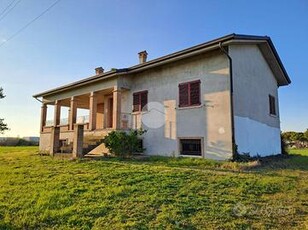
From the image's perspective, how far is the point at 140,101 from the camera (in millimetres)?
15672

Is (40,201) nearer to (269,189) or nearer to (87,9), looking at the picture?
(269,189)

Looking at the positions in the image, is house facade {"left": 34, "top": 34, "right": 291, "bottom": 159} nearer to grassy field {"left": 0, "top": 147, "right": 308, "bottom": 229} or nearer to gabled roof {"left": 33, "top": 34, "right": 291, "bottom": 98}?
gabled roof {"left": 33, "top": 34, "right": 291, "bottom": 98}

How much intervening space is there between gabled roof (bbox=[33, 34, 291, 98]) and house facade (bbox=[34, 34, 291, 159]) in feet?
0.14

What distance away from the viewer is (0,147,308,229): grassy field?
4.81 m

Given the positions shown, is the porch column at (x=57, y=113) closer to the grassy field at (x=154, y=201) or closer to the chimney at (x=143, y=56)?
the chimney at (x=143, y=56)

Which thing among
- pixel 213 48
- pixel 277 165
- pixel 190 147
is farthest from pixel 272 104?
pixel 213 48

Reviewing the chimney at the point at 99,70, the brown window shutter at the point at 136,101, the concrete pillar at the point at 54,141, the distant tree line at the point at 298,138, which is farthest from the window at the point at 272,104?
the distant tree line at the point at 298,138

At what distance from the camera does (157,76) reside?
1494cm

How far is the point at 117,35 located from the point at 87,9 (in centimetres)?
300

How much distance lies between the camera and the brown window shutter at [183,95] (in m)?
13.3

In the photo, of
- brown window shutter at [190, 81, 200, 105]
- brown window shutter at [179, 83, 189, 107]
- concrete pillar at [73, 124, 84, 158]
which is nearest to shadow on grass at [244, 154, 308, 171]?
brown window shutter at [190, 81, 200, 105]

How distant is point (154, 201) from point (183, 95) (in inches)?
333

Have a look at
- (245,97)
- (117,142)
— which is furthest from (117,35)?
(245,97)

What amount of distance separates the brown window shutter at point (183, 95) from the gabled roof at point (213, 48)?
1464mm
